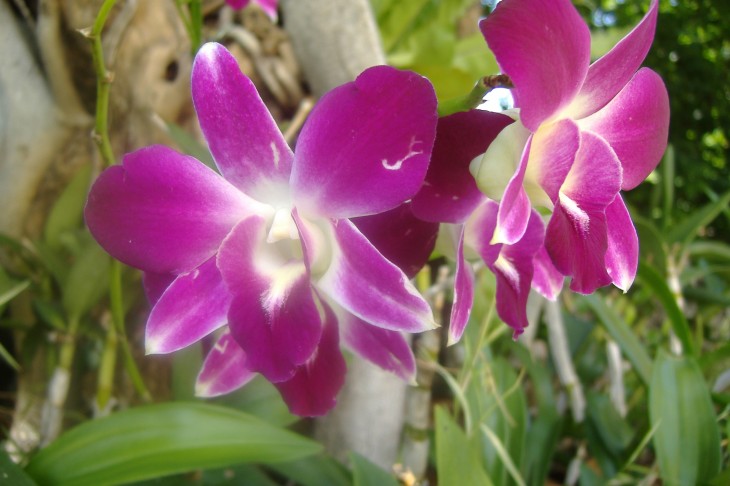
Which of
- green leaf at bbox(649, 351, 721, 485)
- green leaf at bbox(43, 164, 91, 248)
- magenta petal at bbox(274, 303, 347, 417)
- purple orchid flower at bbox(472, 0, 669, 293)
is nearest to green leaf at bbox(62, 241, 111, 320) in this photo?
green leaf at bbox(43, 164, 91, 248)

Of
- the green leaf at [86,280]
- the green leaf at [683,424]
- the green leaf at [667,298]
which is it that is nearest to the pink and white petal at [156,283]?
the green leaf at [86,280]

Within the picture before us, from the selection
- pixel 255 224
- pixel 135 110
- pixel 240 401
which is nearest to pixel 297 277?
pixel 255 224

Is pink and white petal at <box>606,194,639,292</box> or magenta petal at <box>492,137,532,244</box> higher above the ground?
magenta petal at <box>492,137,532,244</box>

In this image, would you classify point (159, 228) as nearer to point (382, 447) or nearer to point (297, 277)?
point (297, 277)

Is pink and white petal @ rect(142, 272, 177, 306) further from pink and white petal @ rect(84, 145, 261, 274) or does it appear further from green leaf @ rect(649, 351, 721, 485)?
green leaf @ rect(649, 351, 721, 485)

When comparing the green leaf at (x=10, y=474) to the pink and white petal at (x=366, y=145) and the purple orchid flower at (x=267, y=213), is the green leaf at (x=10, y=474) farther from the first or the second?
the pink and white petal at (x=366, y=145)

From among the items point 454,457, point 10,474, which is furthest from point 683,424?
point 10,474
